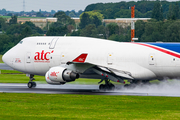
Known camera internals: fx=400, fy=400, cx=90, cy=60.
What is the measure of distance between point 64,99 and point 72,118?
7114 mm

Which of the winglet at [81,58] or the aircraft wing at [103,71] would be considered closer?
the winglet at [81,58]

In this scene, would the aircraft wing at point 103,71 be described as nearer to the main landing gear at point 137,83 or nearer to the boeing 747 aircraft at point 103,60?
the boeing 747 aircraft at point 103,60

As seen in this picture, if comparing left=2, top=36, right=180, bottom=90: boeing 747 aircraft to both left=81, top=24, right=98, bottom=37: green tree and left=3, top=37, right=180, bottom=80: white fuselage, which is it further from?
left=81, top=24, right=98, bottom=37: green tree

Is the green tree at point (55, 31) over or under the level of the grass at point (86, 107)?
over

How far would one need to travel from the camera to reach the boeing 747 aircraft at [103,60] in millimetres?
30250

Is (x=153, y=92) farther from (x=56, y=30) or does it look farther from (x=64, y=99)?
(x=56, y=30)

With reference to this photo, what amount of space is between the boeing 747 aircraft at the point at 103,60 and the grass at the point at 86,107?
3623 millimetres

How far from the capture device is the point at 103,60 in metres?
31.7

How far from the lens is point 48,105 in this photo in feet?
76.2

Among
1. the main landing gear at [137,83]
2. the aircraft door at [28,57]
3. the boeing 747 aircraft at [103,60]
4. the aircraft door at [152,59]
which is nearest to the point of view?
the boeing 747 aircraft at [103,60]

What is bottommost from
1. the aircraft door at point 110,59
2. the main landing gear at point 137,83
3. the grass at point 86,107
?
the main landing gear at point 137,83

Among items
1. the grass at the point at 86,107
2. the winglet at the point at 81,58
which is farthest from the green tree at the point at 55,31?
the grass at the point at 86,107

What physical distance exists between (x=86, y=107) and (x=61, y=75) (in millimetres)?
8181

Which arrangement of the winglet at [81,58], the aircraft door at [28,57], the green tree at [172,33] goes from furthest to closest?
the green tree at [172,33] → the aircraft door at [28,57] → the winglet at [81,58]
